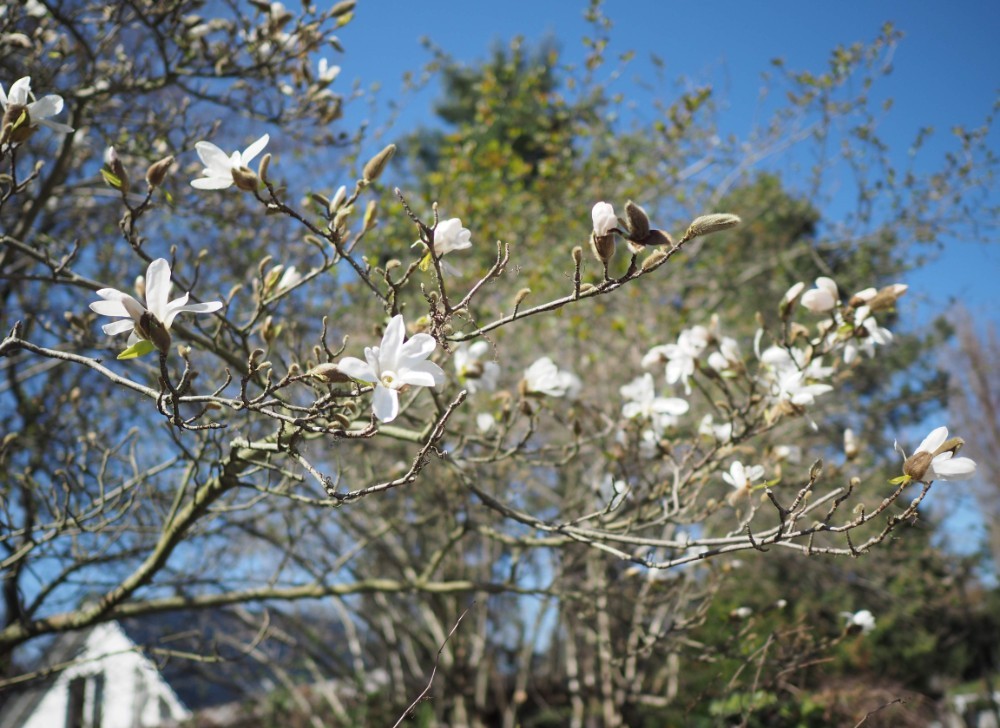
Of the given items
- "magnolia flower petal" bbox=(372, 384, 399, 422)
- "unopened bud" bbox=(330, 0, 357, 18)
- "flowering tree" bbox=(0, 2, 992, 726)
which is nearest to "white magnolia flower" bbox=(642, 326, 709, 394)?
"flowering tree" bbox=(0, 2, 992, 726)

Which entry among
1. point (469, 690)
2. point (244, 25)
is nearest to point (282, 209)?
point (244, 25)

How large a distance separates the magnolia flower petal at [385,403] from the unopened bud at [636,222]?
50cm

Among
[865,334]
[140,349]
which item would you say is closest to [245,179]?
[140,349]

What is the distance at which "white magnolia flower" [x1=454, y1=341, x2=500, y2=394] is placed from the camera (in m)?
2.10

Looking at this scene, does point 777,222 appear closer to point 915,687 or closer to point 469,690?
point 915,687

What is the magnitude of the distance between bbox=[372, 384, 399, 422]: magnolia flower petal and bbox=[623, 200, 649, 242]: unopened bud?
0.50 m

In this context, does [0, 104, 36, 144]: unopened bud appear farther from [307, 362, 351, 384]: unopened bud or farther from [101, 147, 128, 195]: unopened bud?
[307, 362, 351, 384]: unopened bud

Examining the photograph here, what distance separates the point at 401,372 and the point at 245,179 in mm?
508

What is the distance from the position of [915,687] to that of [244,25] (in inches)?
363

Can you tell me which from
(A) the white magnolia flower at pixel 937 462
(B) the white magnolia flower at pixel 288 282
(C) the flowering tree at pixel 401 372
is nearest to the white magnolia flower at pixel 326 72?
(C) the flowering tree at pixel 401 372

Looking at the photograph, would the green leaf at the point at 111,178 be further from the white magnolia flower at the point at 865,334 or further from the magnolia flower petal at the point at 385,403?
the white magnolia flower at the point at 865,334

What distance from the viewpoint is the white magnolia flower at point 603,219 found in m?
1.26

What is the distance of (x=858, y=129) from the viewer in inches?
210

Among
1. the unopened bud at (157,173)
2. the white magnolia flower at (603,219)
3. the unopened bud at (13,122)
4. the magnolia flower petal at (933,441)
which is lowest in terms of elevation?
the magnolia flower petal at (933,441)
